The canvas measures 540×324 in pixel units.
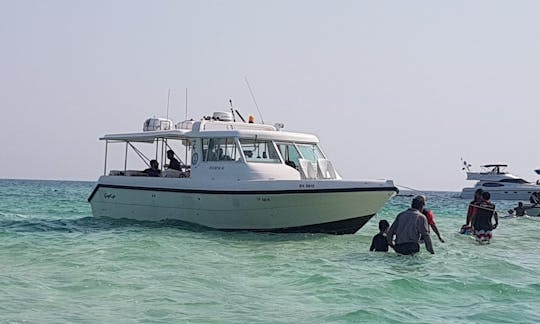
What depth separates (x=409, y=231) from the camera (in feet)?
41.8

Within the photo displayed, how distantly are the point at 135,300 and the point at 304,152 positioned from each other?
982 cm

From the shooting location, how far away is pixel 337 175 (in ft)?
59.5

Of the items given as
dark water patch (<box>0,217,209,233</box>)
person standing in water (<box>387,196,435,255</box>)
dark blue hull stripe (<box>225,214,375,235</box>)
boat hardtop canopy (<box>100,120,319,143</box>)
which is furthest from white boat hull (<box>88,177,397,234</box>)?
person standing in water (<box>387,196,435,255</box>)

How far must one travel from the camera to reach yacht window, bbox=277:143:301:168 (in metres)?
17.6

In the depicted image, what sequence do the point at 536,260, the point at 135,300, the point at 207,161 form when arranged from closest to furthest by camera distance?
1. the point at 135,300
2. the point at 536,260
3. the point at 207,161

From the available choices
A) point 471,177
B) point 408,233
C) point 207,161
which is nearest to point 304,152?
point 207,161

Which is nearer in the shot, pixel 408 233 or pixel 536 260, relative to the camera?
pixel 408 233

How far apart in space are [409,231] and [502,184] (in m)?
56.0

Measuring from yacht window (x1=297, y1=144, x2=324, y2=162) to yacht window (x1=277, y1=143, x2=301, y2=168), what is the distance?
0.20 meters

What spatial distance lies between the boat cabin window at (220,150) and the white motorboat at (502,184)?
1982 inches

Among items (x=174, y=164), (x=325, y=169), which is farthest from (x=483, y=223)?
(x=174, y=164)

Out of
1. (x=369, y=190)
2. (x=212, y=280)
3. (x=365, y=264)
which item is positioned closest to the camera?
(x=212, y=280)

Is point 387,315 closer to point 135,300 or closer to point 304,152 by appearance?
point 135,300

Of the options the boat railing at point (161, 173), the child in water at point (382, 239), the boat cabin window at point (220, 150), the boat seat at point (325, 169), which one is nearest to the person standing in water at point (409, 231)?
the child in water at point (382, 239)
